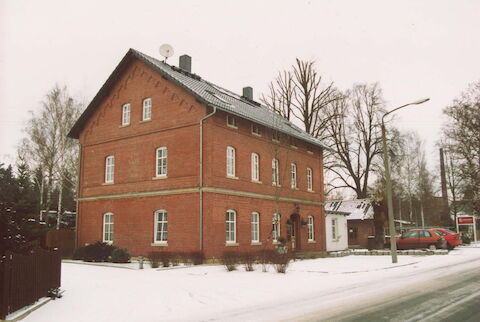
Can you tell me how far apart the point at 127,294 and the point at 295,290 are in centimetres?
427

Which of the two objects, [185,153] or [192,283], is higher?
[185,153]

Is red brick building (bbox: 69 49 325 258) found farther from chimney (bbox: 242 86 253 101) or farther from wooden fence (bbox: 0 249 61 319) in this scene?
wooden fence (bbox: 0 249 61 319)

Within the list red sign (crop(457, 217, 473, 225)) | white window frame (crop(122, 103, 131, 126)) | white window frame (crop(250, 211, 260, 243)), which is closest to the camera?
white window frame (crop(250, 211, 260, 243))

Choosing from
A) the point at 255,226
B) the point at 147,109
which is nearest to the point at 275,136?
the point at 255,226

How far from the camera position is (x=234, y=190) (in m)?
21.6

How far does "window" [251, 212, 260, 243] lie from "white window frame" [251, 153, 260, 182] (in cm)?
198

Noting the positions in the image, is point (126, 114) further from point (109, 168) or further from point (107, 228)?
point (107, 228)

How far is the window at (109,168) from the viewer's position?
960 inches

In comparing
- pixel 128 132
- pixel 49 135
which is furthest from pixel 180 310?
pixel 49 135

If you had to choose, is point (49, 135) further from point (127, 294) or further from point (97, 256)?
point (127, 294)

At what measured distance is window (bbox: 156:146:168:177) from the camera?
21.9m

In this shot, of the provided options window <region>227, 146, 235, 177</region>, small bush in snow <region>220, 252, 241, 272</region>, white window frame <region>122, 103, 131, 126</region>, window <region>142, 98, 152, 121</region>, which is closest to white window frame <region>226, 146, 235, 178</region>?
window <region>227, 146, 235, 177</region>

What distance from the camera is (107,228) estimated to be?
2375cm

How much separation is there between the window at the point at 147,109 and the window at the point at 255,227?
774 centimetres
